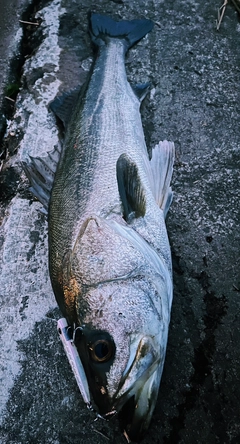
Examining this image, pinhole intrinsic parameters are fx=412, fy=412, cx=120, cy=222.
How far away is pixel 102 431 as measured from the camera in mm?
2232

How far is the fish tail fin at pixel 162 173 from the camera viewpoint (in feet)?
8.36

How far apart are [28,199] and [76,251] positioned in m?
0.94

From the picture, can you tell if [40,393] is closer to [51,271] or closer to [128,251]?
[51,271]

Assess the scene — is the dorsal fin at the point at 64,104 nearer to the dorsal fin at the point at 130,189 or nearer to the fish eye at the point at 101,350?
the dorsal fin at the point at 130,189

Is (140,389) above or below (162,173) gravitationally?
below

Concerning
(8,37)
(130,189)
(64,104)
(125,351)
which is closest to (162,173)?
(130,189)

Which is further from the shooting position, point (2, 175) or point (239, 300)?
point (2, 175)

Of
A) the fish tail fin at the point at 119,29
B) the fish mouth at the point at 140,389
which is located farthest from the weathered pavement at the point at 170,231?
the fish mouth at the point at 140,389

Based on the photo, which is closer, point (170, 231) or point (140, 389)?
point (140, 389)

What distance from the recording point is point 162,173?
2643mm

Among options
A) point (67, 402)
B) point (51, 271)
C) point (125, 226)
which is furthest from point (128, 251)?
point (67, 402)

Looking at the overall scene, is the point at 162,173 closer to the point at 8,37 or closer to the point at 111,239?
the point at 111,239

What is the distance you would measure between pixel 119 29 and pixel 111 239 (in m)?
2.16

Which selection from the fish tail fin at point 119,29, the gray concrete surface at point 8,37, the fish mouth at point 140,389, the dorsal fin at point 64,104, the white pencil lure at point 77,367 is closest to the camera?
the fish mouth at point 140,389
